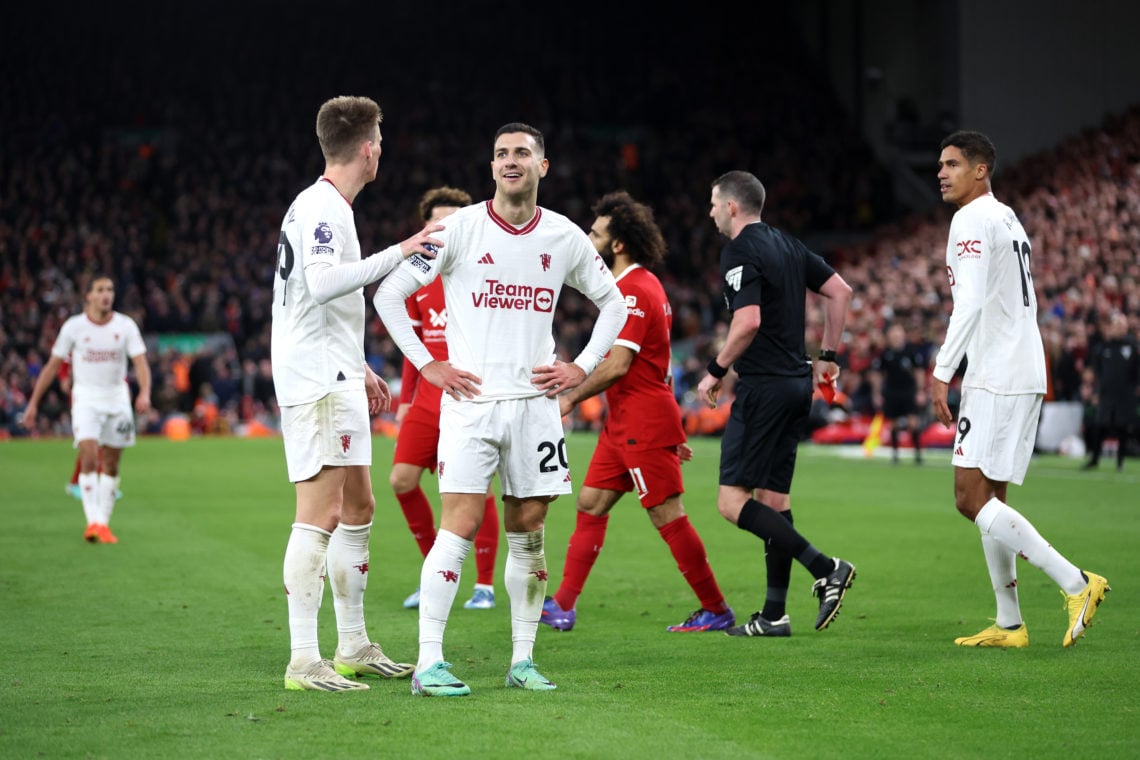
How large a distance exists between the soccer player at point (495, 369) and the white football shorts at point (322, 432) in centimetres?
44

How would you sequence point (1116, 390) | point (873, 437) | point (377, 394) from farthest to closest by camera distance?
point (873, 437) → point (1116, 390) → point (377, 394)

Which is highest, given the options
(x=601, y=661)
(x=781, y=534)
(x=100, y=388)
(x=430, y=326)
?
(x=430, y=326)

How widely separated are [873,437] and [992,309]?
19131mm

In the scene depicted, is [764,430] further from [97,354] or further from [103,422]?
[97,354]

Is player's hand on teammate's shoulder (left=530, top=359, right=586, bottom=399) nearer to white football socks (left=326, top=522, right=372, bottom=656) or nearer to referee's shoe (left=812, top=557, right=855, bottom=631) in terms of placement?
white football socks (left=326, top=522, right=372, bottom=656)

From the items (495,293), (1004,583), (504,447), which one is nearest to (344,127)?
(495,293)

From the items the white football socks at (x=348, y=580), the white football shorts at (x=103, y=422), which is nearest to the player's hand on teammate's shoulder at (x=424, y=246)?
the white football socks at (x=348, y=580)

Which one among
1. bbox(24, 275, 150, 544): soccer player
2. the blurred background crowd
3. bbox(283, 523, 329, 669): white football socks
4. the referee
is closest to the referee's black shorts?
bbox(283, 523, 329, 669): white football socks

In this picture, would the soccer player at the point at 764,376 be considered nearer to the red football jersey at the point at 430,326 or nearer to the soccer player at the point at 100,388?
the red football jersey at the point at 430,326

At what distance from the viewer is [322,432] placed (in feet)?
20.6

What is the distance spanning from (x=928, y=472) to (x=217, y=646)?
50.4ft

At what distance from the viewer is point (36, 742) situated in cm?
520

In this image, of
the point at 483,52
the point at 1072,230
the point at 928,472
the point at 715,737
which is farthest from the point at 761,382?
the point at 483,52

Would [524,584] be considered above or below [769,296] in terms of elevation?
below
